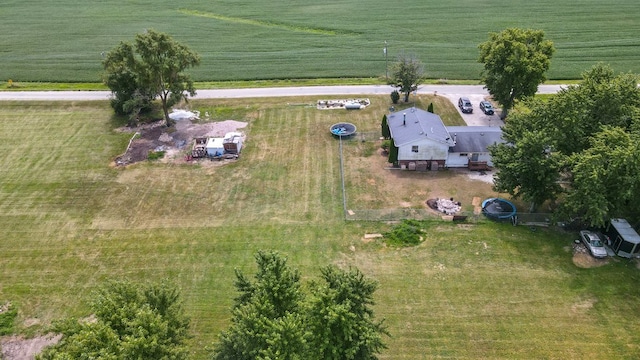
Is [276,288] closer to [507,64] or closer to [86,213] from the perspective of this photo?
[86,213]

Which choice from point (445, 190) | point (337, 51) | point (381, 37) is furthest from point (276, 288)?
point (381, 37)

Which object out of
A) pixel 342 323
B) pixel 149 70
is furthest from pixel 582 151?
pixel 149 70

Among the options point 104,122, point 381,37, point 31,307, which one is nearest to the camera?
point 31,307

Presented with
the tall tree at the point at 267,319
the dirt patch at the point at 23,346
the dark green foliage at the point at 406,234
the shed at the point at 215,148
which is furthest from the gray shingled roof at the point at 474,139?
the dirt patch at the point at 23,346

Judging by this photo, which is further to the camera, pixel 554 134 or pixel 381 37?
pixel 381 37

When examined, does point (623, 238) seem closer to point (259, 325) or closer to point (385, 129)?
point (385, 129)

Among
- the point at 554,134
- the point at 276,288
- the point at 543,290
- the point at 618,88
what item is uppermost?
the point at 618,88
